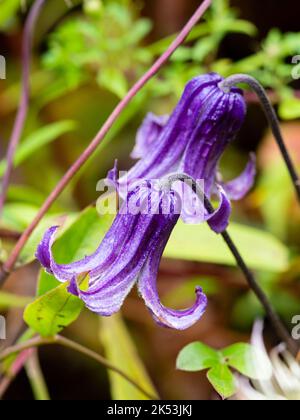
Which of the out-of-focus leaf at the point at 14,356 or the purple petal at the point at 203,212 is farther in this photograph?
the out-of-focus leaf at the point at 14,356

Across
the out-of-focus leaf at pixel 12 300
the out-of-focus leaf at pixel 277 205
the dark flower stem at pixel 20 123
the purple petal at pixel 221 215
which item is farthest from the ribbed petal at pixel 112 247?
the out-of-focus leaf at pixel 277 205

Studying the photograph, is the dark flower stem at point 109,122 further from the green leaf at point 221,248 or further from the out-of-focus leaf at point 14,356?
the green leaf at point 221,248

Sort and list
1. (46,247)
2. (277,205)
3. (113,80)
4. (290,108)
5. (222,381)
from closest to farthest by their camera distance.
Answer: (46,247) → (222,381) → (290,108) → (113,80) → (277,205)

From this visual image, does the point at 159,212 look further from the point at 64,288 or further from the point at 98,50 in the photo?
the point at 98,50

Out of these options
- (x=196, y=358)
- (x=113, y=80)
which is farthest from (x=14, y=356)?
(x=113, y=80)

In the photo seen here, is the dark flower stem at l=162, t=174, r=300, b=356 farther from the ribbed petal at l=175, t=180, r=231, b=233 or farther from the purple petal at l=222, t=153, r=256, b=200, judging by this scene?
the purple petal at l=222, t=153, r=256, b=200

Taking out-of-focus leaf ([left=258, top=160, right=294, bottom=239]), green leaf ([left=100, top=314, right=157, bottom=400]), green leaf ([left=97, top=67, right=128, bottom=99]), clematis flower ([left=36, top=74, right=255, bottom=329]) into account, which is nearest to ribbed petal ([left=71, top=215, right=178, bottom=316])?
clematis flower ([left=36, top=74, right=255, bottom=329])

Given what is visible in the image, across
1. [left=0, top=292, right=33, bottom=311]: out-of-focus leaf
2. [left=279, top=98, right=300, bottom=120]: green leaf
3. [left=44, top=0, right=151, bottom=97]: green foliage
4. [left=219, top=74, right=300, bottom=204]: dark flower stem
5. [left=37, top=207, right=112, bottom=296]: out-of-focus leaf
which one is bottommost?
[left=37, top=207, right=112, bottom=296]: out-of-focus leaf
